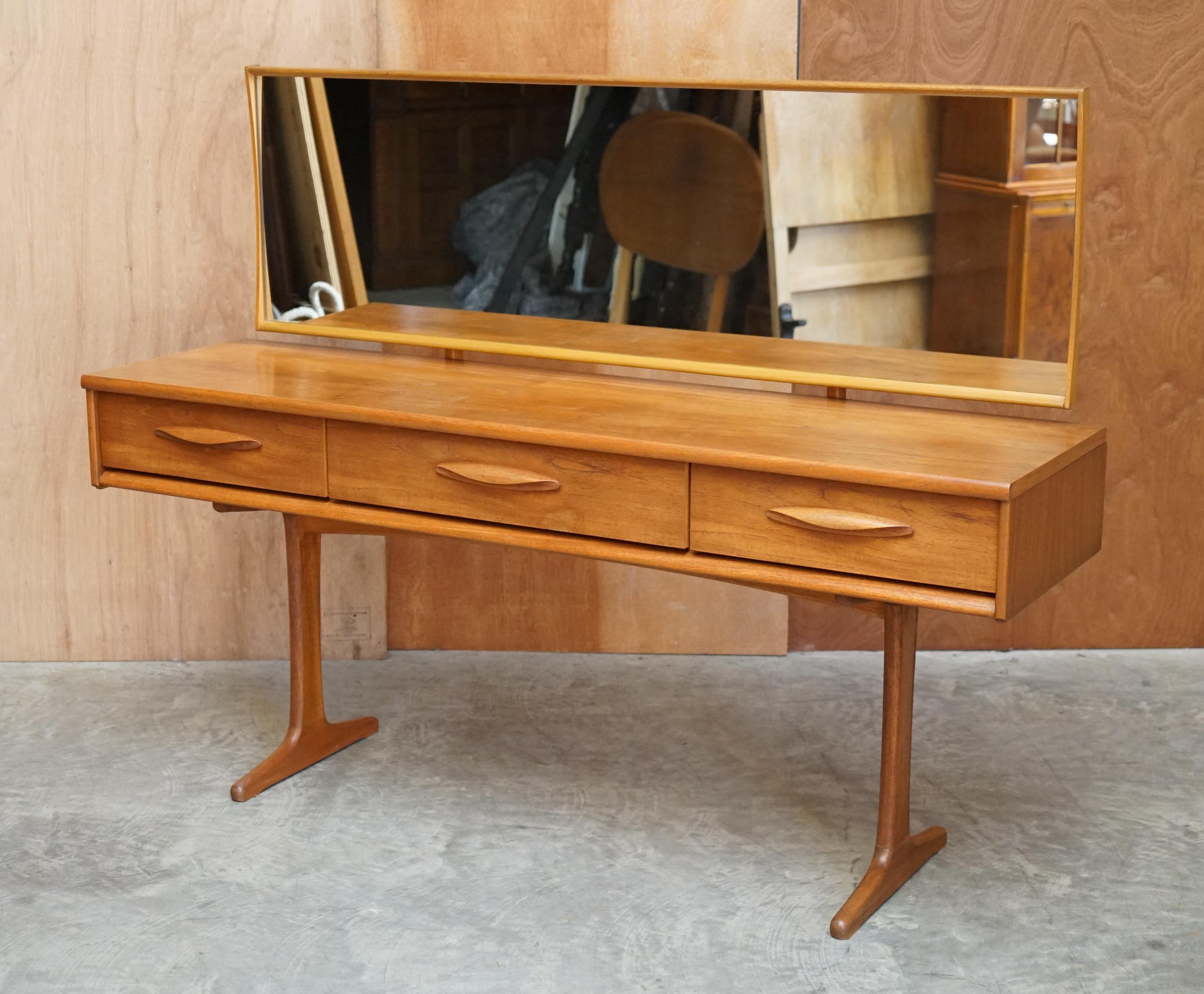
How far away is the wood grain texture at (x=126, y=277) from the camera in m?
3.54

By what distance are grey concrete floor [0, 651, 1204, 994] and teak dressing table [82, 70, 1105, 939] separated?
0.56 feet

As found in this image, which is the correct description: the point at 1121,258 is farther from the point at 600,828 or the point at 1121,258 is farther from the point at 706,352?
the point at 600,828

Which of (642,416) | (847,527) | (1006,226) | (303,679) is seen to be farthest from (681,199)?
(303,679)

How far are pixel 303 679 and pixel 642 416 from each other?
1.06 m

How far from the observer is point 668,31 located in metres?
3.47

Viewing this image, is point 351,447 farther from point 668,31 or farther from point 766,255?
point 668,31

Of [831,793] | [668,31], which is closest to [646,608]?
[831,793]

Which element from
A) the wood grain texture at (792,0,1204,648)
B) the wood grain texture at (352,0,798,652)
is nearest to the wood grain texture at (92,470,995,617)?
the wood grain texture at (352,0,798,652)

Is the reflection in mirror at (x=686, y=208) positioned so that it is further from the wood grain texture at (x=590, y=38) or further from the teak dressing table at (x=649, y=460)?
the wood grain texture at (x=590, y=38)

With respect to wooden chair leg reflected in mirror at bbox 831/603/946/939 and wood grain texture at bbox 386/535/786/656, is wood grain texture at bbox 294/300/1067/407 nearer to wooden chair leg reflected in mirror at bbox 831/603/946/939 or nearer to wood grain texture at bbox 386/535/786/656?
wooden chair leg reflected in mirror at bbox 831/603/946/939

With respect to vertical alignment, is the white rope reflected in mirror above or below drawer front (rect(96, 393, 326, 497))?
above

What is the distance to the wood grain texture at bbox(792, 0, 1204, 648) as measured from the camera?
352cm

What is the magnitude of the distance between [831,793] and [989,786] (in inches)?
13.2

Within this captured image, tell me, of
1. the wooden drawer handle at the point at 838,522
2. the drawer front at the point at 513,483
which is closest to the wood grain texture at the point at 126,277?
the drawer front at the point at 513,483
